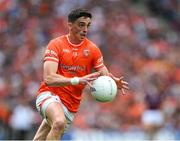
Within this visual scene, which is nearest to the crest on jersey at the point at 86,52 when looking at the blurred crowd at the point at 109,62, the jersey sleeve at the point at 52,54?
the jersey sleeve at the point at 52,54

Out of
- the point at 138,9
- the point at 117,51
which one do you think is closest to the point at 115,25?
the point at 117,51

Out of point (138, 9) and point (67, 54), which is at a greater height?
point (138, 9)

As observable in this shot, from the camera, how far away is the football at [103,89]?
9.74 metres

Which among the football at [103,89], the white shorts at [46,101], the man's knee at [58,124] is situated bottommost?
the man's knee at [58,124]

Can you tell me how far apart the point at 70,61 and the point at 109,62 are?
920cm

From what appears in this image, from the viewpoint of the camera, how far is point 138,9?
2323 cm

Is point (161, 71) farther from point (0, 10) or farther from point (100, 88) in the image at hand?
point (100, 88)

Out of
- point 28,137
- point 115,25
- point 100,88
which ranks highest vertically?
point 115,25

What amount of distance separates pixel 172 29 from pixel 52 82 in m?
13.9

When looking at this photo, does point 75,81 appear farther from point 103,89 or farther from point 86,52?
point 86,52

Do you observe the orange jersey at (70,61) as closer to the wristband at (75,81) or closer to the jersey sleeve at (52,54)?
the jersey sleeve at (52,54)

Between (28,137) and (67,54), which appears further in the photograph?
(28,137)

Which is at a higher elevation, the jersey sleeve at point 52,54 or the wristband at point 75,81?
the jersey sleeve at point 52,54

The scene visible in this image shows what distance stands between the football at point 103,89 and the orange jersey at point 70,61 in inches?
15.0
